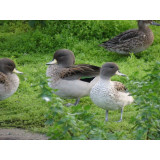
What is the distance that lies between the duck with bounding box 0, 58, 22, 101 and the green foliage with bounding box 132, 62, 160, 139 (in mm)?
2908

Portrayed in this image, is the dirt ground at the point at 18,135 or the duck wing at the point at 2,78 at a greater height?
the duck wing at the point at 2,78

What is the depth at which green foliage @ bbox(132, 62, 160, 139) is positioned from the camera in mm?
4898

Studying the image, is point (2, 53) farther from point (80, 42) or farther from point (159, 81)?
point (159, 81)

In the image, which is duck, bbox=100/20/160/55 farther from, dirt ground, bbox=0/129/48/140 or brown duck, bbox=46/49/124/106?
dirt ground, bbox=0/129/48/140

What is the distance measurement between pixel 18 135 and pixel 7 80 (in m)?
1.48

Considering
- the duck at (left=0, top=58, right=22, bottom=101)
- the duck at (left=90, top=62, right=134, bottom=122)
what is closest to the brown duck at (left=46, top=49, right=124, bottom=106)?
the duck at (left=0, top=58, right=22, bottom=101)

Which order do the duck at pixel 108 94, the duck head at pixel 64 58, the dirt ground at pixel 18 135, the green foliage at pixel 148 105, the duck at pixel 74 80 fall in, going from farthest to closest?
1. the duck head at pixel 64 58
2. the duck at pixel 74 80
3. the duck at pixel 108 94
4. the dirt ground at pixel 18 135
5. the green foliage at pixel 148 105

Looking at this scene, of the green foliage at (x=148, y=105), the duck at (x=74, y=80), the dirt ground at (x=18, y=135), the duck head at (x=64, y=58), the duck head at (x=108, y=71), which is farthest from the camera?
the duck head at (x=64, y=58)

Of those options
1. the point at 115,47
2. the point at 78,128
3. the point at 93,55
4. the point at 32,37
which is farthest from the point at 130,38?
the point at 78,128

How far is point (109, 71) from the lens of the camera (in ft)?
21.7

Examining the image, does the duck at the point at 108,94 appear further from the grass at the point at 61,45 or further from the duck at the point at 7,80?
the grass at the point at 61,45

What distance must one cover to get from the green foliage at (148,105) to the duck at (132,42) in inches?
183

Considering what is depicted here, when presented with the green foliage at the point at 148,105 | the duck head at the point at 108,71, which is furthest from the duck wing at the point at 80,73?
the green foliage at the point at 148,105

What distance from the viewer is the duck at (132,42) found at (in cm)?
1000
